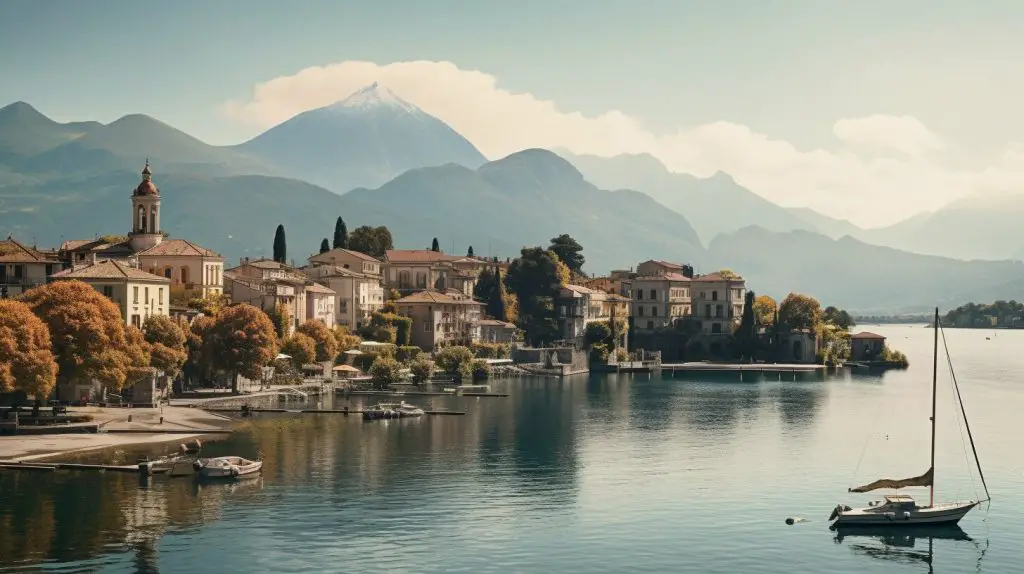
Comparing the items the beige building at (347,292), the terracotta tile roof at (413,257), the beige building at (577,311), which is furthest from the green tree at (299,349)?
the terracotta tile roof at (413,257)

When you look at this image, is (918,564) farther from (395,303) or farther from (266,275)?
(395,303)

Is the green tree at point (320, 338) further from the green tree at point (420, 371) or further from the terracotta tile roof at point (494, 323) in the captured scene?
the terracotta tile roof at point (494, 323)

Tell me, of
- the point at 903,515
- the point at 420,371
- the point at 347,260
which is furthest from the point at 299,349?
the point at 903,515

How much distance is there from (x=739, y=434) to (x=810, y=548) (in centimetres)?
3685

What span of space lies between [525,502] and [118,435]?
2958 cm

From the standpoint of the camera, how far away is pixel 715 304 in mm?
187375

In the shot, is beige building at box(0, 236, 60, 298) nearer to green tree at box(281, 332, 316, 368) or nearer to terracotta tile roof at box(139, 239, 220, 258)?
terracotta tile roof at box(139, 239, 220, 258)

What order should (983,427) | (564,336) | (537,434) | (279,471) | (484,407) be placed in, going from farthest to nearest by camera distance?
(564,336), (484,407), (983,427), (537,434), (279,471)

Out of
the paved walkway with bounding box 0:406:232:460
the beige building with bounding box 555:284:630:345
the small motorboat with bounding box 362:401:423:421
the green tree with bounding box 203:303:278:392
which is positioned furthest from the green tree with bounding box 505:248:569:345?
the paved walkway with bounding box 0:406:232:460

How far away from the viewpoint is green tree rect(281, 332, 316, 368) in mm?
115250

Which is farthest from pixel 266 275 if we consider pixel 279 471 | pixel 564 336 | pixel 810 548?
pixel 810 548

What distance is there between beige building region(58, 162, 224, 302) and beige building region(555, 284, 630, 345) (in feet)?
202

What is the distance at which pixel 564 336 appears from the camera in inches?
6752

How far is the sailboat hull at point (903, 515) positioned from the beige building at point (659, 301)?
5067 inches
